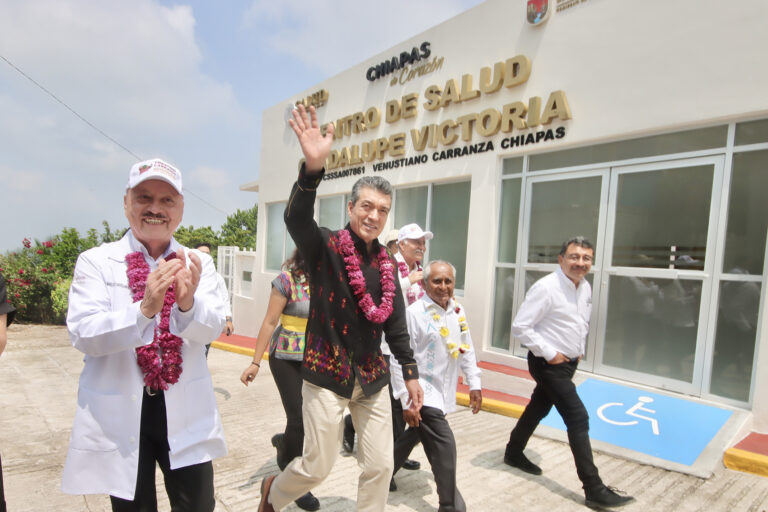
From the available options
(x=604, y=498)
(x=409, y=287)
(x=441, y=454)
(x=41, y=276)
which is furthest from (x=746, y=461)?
(x=41, y=276)

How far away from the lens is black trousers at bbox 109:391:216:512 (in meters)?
1.90

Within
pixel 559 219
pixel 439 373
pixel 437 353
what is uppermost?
pixel 559 219

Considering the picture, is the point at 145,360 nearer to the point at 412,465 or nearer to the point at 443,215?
the point at 412,465

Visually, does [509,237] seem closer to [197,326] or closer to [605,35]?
[605,35]

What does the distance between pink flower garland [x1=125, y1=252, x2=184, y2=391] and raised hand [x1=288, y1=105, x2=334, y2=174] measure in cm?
82

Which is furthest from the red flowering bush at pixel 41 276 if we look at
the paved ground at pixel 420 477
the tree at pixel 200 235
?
the tree at pixel 200 235

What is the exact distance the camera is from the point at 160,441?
6.33 ft

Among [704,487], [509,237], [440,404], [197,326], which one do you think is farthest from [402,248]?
[509,237]

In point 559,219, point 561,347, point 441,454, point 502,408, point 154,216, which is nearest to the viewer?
point 154,216

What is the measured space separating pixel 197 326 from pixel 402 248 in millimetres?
2844

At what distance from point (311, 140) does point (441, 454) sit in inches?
83.0

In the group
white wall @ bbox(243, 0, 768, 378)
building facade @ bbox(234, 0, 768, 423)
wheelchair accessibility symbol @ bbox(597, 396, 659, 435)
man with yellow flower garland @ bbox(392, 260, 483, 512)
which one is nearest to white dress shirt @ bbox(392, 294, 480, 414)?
→ man with yellow flower garland @ bbox(392, 260, 483, 512)

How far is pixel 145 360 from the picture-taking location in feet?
5.94

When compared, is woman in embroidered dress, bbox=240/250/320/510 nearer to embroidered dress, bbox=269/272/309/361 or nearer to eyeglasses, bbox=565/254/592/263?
embroidered dress, bbox=269/272/309/361
